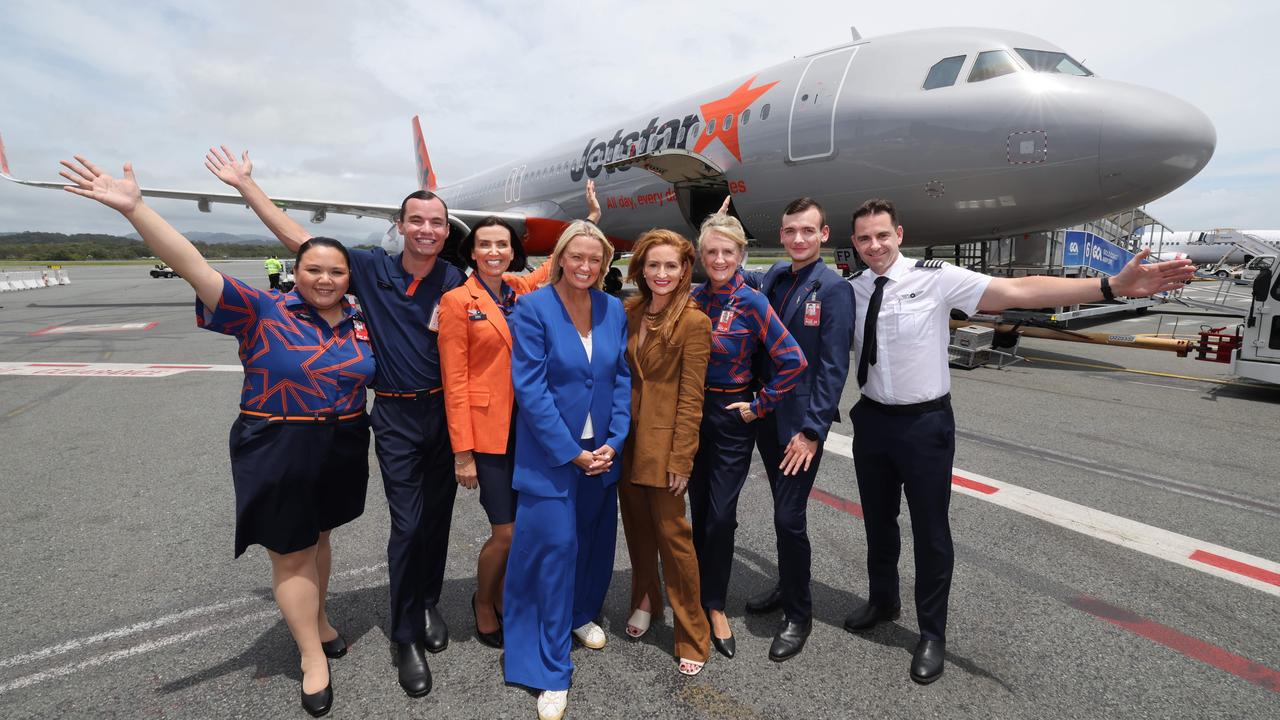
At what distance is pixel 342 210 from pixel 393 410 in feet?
60.0

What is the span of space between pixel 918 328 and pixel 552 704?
7.18 feet

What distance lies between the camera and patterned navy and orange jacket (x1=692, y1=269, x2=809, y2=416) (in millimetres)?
2600

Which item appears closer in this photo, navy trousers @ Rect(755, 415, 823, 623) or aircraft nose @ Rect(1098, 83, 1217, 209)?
navy trousers @ Rect(755, 415, 823, 623)

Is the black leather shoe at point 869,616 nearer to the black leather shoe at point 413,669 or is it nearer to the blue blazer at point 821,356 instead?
the blue blazer at point 821,356

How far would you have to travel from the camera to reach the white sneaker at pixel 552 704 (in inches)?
87.7

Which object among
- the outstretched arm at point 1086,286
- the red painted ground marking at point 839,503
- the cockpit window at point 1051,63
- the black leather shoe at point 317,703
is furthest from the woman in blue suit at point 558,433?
the cockpit window at point 1051,63

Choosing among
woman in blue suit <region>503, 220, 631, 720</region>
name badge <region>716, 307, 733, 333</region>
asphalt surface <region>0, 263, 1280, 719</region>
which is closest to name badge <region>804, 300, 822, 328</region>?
name badge <region>716, 307, 733, 333</region>

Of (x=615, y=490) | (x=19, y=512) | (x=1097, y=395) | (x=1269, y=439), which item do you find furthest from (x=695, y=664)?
(x=1097, y=395)

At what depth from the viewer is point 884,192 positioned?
833 centimetres

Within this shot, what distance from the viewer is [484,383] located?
2541 mm

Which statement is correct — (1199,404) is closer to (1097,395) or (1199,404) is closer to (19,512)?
(1097,395)

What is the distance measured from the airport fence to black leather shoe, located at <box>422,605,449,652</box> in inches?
1429

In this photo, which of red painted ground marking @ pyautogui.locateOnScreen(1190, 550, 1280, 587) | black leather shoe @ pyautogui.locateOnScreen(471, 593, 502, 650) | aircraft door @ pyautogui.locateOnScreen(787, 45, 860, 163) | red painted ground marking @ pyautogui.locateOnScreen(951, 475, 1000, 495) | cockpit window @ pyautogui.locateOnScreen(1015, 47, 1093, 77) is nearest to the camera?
black leather shoe @ pyautogui.locateOnScreen(471, 593, 502, 650)

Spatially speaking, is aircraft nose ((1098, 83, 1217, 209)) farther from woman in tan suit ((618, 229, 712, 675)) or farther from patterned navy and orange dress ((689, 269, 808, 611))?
woman in tan suit ((618, 229, 712, 675))
